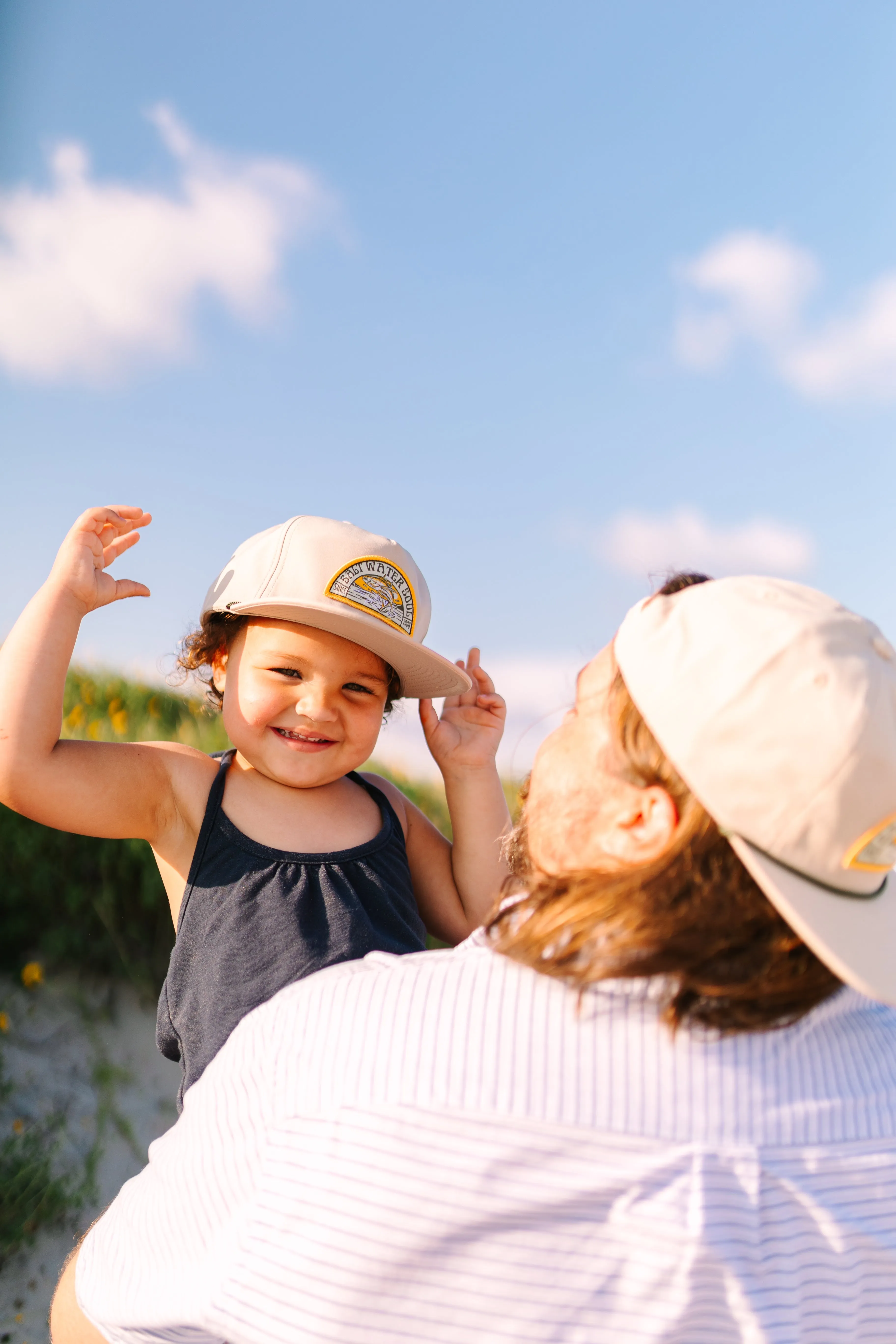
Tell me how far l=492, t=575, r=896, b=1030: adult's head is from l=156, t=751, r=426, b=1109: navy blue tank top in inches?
34.1

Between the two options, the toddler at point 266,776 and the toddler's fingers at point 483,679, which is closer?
the toddler at point 266,776

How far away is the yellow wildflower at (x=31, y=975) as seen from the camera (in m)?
3.38

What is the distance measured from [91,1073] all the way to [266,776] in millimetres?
1878

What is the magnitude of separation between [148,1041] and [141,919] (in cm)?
45

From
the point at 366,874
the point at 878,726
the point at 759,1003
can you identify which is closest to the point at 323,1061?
the point at 759,1003

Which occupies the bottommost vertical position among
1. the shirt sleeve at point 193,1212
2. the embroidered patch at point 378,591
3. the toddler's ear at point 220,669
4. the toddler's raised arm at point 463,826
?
the shirt sleeve at point 193,1212

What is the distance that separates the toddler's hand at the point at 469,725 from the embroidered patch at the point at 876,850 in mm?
1386

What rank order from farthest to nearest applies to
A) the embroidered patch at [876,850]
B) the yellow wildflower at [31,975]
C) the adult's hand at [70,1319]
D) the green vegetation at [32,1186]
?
the yellow wildflower at [31,975], the green vegetation at [32,1186], the adult's hand at [70,1319], the embroidered patch at [876,850]

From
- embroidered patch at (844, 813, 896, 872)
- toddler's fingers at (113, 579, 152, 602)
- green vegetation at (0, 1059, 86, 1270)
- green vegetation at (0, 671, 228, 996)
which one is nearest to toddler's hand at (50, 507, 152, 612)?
toddler's fingers at (113, 579, 152, 602)

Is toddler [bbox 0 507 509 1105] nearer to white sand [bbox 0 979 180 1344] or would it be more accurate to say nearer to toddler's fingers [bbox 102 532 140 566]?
toddler's fingers [bbox 102 532 140 566]

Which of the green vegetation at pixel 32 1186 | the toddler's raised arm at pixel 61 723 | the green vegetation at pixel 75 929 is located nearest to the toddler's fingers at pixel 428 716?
the toddler's raised arm at pixel 61 723

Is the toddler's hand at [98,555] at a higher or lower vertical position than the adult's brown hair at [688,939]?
higher

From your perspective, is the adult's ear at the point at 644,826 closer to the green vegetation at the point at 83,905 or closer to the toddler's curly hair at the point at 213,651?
the toddler's curly hair at the point at 213,651

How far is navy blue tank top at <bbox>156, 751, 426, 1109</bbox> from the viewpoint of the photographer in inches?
75.7
